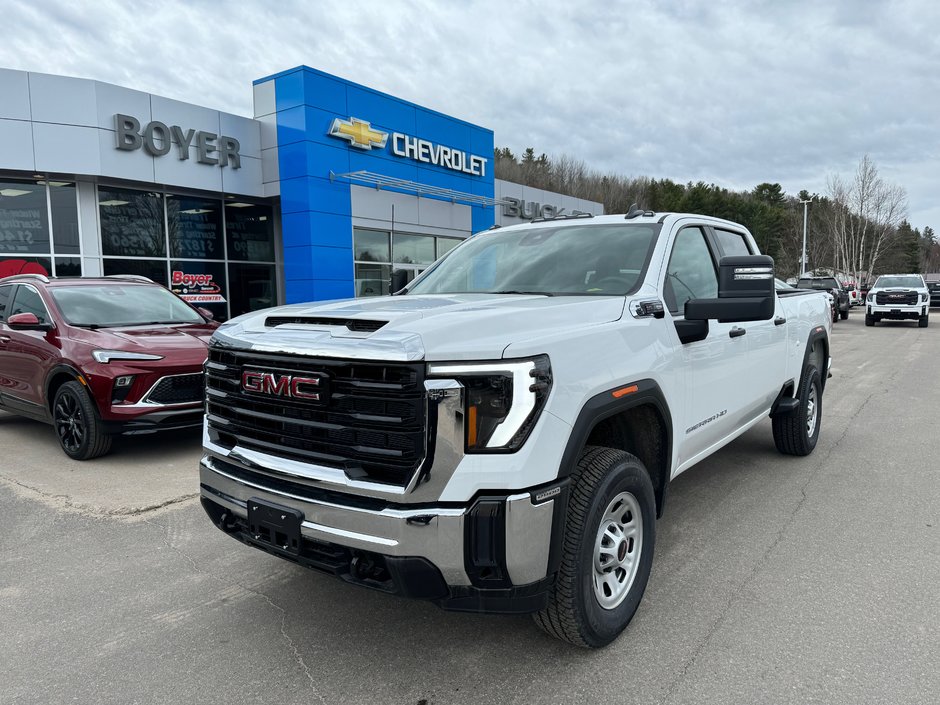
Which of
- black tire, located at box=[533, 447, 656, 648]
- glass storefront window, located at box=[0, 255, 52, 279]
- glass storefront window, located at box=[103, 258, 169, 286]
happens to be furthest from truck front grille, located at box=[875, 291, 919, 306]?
glass storefront window, located at box=[0, 255, 52, 279]

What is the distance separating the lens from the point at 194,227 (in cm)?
1716

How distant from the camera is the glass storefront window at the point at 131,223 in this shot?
15.3 m

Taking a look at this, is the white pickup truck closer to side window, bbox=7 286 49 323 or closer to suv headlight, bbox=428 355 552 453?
suv headlight, bbox=428 355 552 453

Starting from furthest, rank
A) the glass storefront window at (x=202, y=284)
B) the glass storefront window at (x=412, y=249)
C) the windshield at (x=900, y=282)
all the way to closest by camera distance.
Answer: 1. the windshield at (x=900, y=282)
2. the glass storefront window at (x=412, y=249)
3. the glass storefront window at (x=202, y=284)

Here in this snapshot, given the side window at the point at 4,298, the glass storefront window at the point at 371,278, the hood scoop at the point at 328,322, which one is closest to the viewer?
the hood scoop at the point at 328,322

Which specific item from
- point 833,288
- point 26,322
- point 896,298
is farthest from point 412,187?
point 896,298

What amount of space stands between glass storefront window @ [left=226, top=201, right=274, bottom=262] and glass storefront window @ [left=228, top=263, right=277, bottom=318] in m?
0.28

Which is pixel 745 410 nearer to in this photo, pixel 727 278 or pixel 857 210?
pixel 727 278

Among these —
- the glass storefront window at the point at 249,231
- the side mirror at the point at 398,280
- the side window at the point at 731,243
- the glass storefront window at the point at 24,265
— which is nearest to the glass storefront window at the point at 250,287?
the glass storefront window at the point at 249,231

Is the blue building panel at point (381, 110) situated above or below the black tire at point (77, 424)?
above

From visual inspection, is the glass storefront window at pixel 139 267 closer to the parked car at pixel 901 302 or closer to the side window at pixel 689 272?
the side window at pixel 689 272

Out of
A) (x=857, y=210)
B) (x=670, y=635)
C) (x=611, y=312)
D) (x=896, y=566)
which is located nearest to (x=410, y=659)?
(x=670, y=635)

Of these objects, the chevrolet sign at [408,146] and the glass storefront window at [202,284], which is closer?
the glass storefront window at [202,284]

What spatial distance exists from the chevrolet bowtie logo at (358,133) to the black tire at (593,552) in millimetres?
16425
